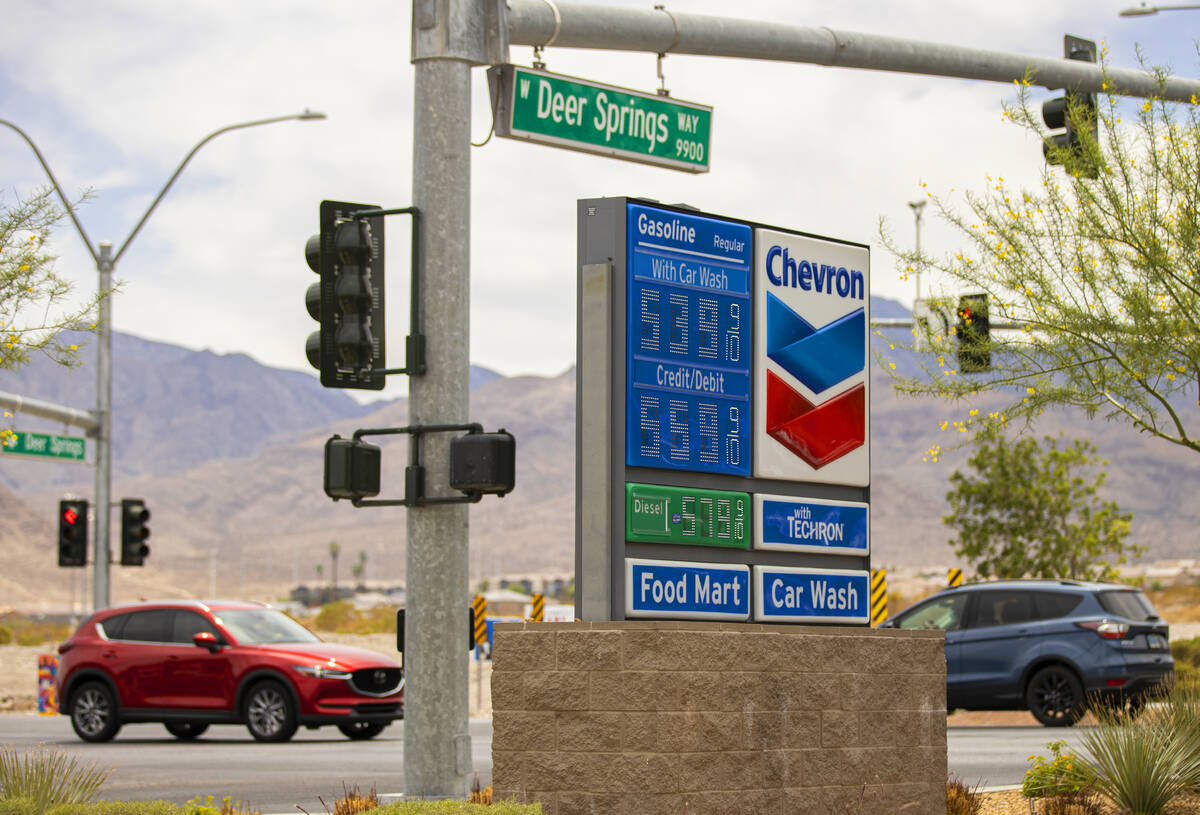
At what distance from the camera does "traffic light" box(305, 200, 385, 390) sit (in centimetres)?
1054

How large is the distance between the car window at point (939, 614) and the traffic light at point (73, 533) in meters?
14.5

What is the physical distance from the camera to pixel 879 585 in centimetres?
2934

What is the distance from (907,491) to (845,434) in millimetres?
174424

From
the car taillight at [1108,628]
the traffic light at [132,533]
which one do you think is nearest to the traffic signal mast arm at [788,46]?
the car taillight at [1108,628]

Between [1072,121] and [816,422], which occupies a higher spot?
[1072,121]

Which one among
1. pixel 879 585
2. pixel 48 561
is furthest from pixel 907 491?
pixel 879 585

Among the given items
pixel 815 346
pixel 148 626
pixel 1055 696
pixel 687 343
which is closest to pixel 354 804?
pixel 687 343

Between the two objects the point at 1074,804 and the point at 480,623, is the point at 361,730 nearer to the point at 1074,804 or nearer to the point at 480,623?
the point at 480,623

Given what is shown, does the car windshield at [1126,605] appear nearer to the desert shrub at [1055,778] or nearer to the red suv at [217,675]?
the red suv at [217,675]

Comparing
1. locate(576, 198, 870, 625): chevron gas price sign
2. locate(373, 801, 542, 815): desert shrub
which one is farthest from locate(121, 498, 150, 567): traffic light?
locate(373, 801, 542, 815): desert shrub

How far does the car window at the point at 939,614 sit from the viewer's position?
73.9 feet

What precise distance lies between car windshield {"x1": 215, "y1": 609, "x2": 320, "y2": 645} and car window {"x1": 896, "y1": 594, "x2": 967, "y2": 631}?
26.0 feet

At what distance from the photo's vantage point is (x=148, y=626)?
21766mm

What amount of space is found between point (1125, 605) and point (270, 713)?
10.9 meters
